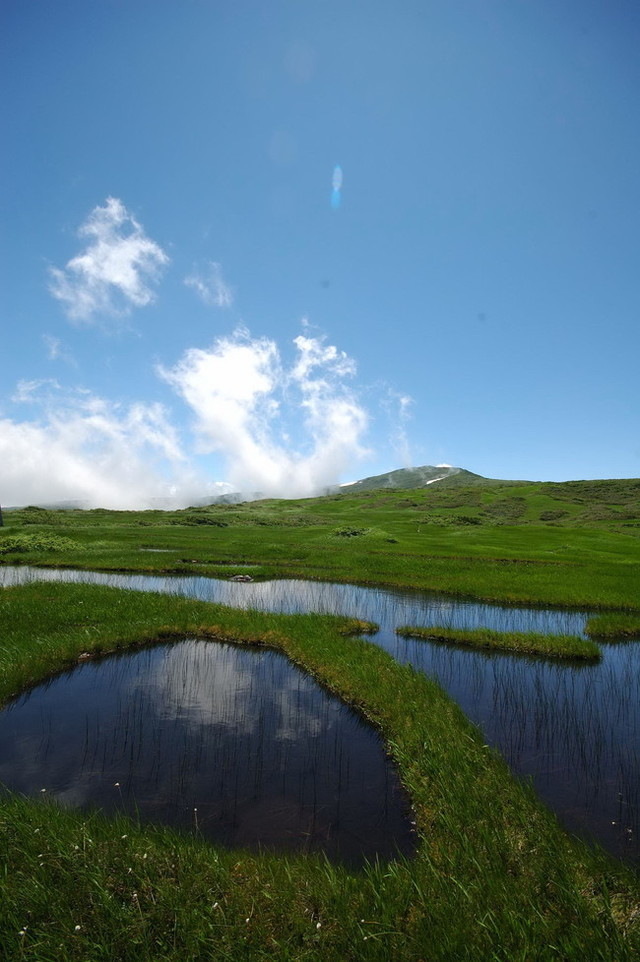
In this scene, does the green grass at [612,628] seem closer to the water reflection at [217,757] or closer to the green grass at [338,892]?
the water reflection at [217,757]

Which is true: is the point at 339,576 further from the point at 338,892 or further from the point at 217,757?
the point at 338,892

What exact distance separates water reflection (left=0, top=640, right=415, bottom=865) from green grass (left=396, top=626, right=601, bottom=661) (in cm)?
1007

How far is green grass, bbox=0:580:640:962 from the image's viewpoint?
6332 millimetres

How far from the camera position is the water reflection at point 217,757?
10.4 meters

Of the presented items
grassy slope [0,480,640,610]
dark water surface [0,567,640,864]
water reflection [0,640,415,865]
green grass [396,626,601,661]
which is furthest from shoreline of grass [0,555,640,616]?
water reflection [0,640,415,865]

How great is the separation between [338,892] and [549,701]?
13.4m

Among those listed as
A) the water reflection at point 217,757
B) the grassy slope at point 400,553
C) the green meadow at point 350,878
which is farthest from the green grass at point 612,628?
the water reflection at point 217,757

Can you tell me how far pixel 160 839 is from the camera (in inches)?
360

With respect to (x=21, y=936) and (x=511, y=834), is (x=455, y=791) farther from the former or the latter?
(x=21, y=936)

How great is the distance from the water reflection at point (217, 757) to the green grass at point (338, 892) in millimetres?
1057

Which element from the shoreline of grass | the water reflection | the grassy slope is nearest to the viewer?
the water reflection

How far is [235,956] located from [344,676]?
12.5 meters

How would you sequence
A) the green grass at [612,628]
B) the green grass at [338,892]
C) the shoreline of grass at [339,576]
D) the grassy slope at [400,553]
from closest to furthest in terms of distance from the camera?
the green grass at [338,892] < the green grass at [612,628] < the shoreline of grass at [339,576] < the grassy slope at [400,553]

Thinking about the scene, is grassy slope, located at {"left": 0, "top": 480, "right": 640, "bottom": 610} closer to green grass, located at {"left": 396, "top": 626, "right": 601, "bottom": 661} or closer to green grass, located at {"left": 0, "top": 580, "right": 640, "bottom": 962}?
green grass, located at {"left": 396, "top": 626, "right": 601, "bottom": 661}
